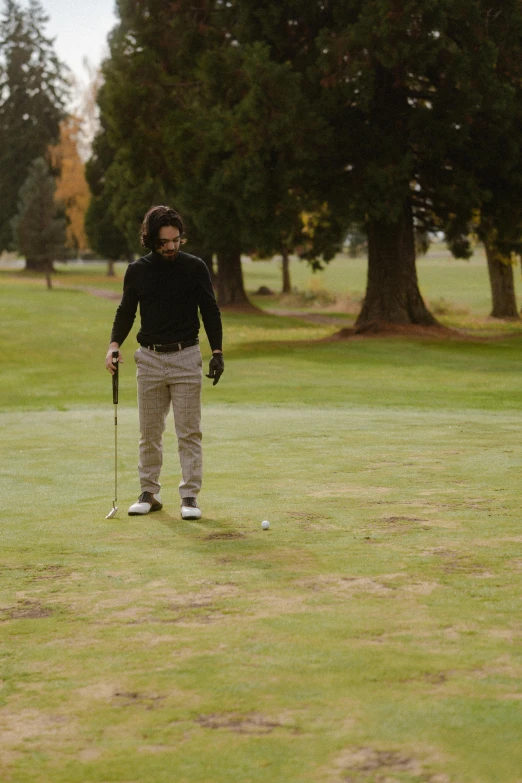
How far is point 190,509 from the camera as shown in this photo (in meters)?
8.11

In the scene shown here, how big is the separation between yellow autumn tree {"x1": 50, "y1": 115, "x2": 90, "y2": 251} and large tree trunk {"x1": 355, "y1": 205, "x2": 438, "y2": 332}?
142ft

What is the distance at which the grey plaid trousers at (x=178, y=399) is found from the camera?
27.3 ft

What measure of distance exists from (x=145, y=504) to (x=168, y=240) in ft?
6.22

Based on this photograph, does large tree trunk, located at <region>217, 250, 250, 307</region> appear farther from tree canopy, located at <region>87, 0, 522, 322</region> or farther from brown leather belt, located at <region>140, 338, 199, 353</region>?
brown leather belt, located at <region>140, 338, 199, 353</region>

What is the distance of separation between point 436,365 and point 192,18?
13791 millimetres

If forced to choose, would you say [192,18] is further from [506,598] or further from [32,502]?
[506,598]

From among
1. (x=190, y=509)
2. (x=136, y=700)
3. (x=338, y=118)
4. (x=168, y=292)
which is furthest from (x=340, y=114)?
(x=136, y=700)

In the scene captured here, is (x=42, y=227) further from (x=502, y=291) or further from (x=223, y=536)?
(x=223, y=536)

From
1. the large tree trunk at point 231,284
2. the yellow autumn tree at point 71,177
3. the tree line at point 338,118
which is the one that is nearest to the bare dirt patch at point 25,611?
the tree line at point 338,118

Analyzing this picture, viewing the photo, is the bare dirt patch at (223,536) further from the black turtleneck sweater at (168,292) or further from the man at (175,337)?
the black turtleneck sweater at (168,292)

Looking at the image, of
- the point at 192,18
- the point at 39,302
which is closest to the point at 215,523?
the point at 192,18

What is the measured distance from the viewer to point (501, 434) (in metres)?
12.7

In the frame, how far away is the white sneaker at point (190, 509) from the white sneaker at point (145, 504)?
1.07 feet

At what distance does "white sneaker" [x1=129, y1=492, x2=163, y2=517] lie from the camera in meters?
8.33
